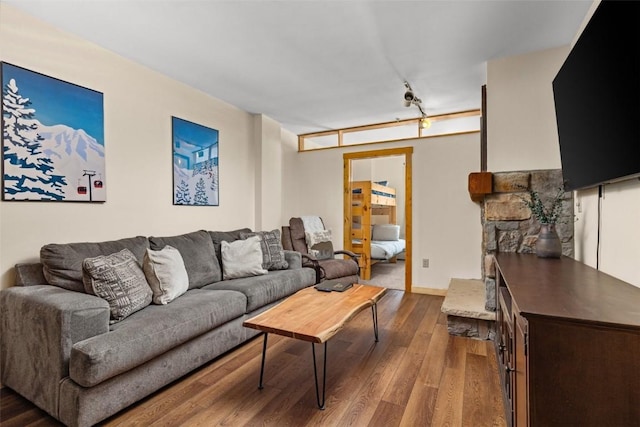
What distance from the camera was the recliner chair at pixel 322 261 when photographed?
371cm

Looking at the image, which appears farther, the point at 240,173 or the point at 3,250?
the point at 240,173

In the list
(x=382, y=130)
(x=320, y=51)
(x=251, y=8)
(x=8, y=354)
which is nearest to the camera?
(x=8, y=354)

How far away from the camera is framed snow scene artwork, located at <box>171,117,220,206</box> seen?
3.24m

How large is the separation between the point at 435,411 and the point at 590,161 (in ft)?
5.30

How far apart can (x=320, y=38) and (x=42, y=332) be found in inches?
103

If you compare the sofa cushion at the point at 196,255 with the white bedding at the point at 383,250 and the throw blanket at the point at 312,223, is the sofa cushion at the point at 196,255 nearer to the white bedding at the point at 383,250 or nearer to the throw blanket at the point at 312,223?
the throw blanket at the point at 312,223

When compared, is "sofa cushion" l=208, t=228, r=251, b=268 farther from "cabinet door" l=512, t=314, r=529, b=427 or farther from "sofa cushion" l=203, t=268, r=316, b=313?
"cabinet door" l=512, t=314, r=529, b=427

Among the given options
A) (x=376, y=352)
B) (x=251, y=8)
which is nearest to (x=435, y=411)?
(x=376, y=352)

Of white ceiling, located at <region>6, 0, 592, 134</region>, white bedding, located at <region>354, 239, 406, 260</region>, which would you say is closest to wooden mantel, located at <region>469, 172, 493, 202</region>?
white ceiling, located at <region>6, 0, 592, 134</region>

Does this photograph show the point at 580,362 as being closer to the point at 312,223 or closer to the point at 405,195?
the point at 405,195

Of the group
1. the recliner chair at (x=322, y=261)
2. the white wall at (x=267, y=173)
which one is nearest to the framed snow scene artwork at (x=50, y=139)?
the white wall at (x=267, y=173)

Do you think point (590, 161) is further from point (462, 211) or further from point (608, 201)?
point (462, 211)

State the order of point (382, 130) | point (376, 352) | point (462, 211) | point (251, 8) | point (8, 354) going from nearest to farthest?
1. point (8, 354)
2. point (251, 8)
3. point (376, 352)
4. point (462, 211)
5. point (382, 130)

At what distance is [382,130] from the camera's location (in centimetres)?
487
